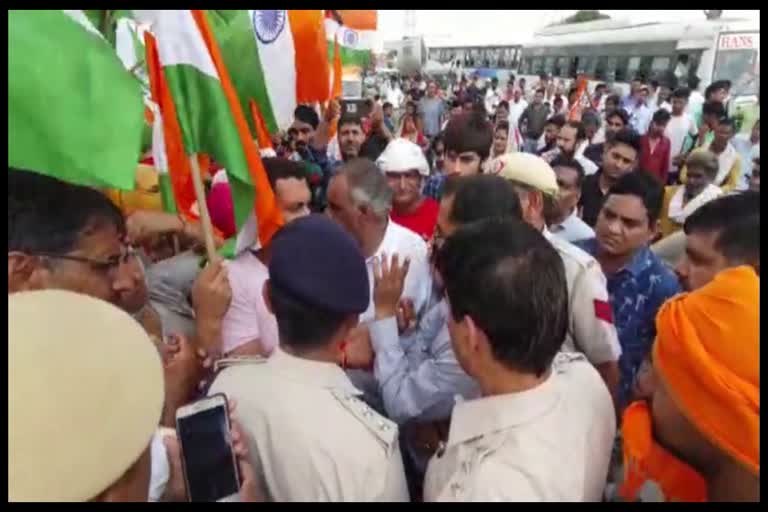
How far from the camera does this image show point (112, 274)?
1.70 m

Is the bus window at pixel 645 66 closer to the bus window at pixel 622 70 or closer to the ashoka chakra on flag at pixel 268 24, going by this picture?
the bus window at pixel 622 70

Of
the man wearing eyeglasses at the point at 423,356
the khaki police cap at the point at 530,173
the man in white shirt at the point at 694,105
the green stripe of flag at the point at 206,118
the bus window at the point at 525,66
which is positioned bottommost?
the man wearing eyeglasses at the point at 423,356

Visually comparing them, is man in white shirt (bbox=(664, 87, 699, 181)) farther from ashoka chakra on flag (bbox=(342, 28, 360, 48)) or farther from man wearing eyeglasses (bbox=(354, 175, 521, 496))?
man wearing eyeglasses (bbox=(354, 175, 521, 496))

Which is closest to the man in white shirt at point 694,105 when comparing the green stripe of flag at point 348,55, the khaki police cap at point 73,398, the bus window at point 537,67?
the green stripe of flag at point 348,55

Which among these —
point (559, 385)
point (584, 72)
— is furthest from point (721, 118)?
point (584, 72)

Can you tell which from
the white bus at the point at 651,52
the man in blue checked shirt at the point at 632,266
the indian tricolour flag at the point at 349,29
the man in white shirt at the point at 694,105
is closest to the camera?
the man in blue checked shirt at the point at 632,266

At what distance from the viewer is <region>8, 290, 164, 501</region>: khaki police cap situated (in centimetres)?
90

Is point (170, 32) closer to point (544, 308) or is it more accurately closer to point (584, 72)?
point (544, 308)

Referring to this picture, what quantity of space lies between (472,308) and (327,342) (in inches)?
13.6

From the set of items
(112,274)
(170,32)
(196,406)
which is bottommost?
(196,406)

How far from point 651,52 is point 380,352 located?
1585cm

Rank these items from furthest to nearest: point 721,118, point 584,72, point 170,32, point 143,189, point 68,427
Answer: point 584,72
point 721,118
point 143,189
point 170,32
point 68,427

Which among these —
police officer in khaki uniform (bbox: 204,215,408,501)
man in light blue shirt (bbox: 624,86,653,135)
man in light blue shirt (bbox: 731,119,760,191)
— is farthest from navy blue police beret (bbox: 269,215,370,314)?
man in light blue shirt (bbox: 624,86,653,135)

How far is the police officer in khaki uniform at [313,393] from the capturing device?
1446 millimetres
